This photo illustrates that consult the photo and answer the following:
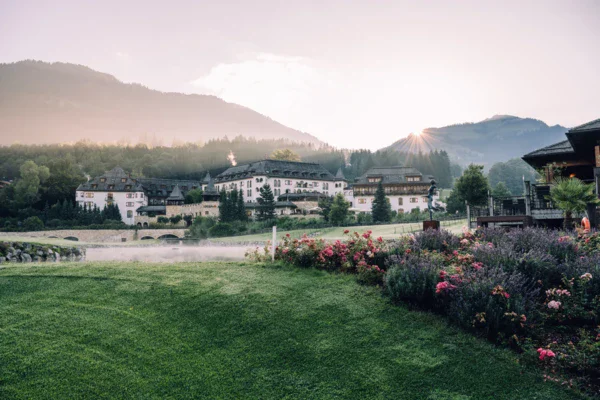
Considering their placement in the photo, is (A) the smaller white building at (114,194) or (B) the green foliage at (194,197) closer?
(A) the smaller white building at (114,194)

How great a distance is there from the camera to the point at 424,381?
15.8ft

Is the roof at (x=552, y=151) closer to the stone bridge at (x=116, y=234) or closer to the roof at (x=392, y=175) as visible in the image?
the stone bridge at (x=116, y=234)

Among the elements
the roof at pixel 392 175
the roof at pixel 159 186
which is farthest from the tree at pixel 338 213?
the roof at pixel 159 186

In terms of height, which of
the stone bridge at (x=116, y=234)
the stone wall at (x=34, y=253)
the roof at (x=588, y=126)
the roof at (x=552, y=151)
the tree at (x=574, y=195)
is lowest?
the stone bridge at (x=116, y=234)

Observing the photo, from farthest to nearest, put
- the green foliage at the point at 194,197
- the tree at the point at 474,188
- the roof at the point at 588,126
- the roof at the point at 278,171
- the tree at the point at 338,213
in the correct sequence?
the roof at the point at 278,171, the green foliage at the point at 194,197, the tree at the point at 338,213, the tree at the point at 474,188, the roof at the point at 588,126

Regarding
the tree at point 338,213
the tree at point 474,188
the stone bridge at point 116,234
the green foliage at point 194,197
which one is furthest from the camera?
the green foliage at point 194,197

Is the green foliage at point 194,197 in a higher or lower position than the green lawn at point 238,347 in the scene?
higher

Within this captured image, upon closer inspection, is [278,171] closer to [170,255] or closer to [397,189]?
[397,189]

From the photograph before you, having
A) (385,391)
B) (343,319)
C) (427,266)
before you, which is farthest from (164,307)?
(427,266)

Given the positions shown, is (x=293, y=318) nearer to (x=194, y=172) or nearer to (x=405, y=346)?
(x=405, y=346)

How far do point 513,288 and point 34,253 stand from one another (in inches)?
911

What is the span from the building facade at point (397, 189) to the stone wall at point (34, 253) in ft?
185

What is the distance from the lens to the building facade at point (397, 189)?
7419 centimetres

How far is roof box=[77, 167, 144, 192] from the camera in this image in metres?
73.3
